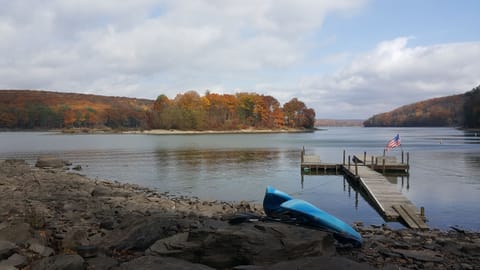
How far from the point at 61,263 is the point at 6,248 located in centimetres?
157

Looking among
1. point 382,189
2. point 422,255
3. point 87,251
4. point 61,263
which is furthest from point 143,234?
point 382,189

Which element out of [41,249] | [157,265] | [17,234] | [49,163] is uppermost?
[157,265]

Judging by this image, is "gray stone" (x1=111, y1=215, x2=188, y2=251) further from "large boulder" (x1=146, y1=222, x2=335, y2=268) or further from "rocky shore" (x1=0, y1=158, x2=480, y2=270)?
"large boulder" (x1=146, y1=222, x2=335, y2=268)

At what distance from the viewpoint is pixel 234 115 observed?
528 ft

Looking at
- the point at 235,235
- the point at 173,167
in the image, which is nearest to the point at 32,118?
the point at 173,167

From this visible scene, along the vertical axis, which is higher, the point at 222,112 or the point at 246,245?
the point at 222,112

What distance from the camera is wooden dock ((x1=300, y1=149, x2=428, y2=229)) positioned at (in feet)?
51.0

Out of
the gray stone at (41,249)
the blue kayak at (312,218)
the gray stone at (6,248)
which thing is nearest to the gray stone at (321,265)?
the blue kayak at (312,218)

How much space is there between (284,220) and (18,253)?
5.52 meters

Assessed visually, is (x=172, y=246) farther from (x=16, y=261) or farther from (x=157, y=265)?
(x=16, y=261)

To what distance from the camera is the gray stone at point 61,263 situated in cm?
648

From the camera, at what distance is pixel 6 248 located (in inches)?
286

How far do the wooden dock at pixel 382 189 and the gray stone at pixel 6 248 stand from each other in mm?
13062

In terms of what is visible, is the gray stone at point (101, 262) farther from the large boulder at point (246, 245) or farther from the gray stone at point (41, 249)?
the gray stone at point (41, 249)
